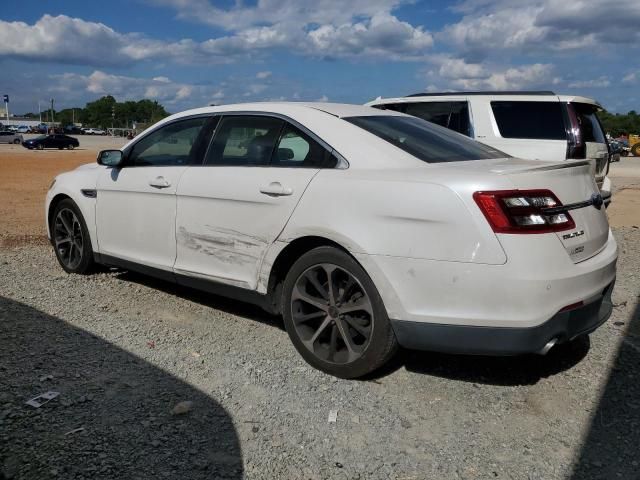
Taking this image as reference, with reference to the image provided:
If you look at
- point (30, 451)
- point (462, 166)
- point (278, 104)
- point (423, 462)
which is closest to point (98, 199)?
point (278, 104)

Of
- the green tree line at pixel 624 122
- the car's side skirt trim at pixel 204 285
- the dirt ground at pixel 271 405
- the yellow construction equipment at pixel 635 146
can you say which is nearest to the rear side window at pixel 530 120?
the dirt ground at pixel 271 405

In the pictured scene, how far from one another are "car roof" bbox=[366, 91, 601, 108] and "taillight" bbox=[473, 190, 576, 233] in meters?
5.62

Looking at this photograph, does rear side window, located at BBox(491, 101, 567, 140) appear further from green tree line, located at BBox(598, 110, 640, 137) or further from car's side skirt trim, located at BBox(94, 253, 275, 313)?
green tree line, located at BBox(598, 110, 640, 137)

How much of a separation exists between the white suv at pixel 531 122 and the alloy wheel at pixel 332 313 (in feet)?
17.6

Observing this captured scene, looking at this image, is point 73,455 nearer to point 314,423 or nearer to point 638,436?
point 314,423

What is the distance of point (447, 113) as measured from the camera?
356 inches

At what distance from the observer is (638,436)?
314 cm

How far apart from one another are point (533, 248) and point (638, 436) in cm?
108

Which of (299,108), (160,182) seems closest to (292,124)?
(299,108)

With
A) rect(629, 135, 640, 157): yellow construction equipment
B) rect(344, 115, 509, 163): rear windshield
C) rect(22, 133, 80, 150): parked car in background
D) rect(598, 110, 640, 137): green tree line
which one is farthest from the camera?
rect(598, 110, 640, 137): green tree line

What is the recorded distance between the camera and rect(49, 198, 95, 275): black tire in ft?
18.6

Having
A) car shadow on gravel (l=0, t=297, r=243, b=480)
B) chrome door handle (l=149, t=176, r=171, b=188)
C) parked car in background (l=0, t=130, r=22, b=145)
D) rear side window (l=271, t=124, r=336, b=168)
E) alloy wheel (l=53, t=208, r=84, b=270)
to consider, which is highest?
rear side window (l=271, t=124, r=336, b=168)

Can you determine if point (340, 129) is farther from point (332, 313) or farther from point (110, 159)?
point (110, 159)

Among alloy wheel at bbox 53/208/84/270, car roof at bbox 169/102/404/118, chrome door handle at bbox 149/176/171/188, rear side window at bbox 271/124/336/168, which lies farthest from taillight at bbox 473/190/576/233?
alloy wheel at bbox 53/208/84/270
